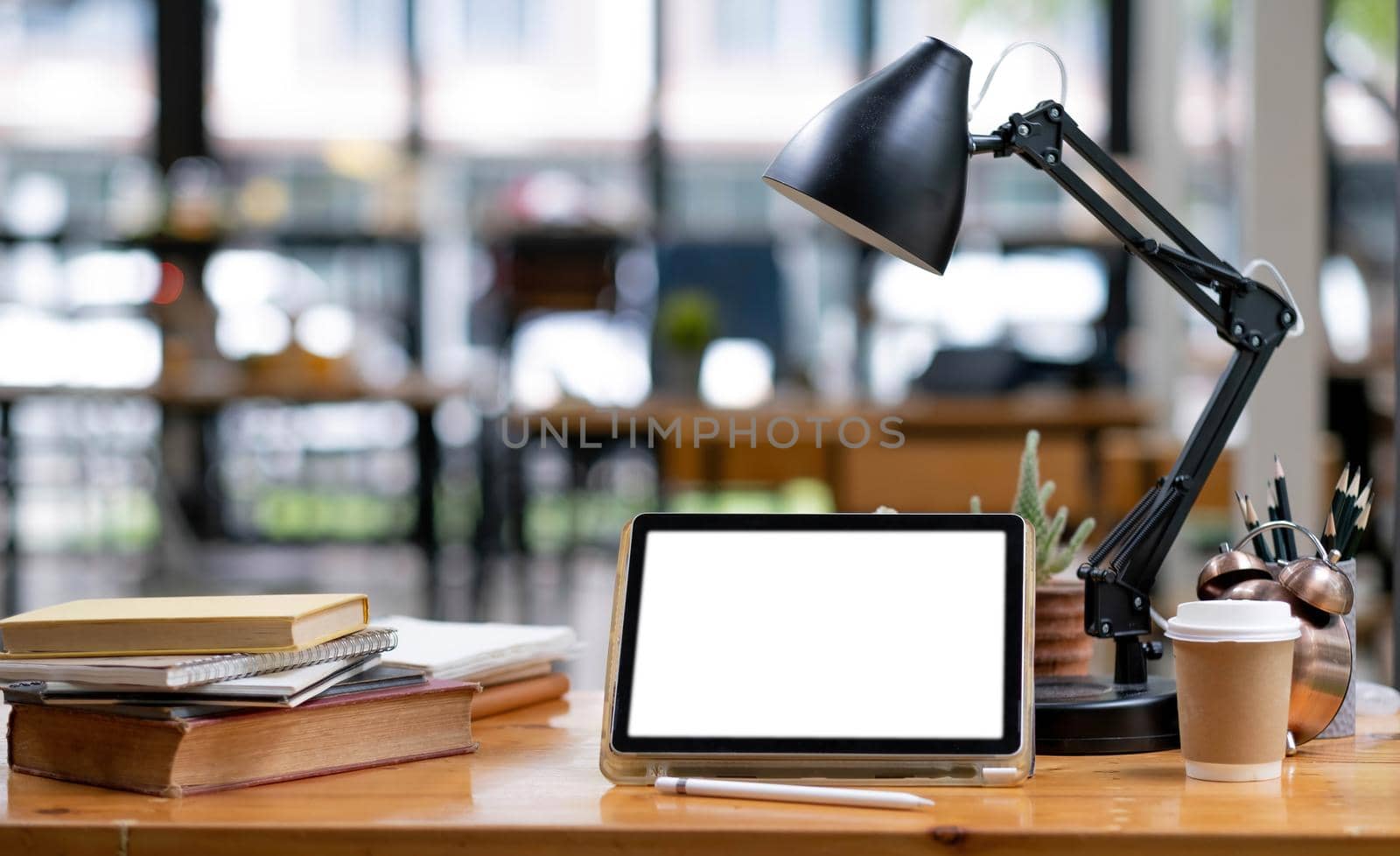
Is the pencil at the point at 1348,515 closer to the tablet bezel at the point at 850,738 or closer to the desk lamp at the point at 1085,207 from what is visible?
the desk lamp at the point at 1085,207

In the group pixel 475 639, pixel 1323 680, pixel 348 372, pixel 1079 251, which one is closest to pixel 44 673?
pixel 475 639

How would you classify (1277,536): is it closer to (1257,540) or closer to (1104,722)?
(1257,540)

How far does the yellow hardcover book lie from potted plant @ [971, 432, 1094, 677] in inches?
18.2

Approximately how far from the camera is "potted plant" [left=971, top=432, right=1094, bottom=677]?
98 cm

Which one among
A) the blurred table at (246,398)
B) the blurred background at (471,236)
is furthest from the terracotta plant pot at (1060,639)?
the blurred background at (471,236)

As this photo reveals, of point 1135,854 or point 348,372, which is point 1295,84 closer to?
point 1135,854

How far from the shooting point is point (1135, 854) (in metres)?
0.70

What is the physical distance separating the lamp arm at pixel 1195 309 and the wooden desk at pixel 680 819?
125 millimetres

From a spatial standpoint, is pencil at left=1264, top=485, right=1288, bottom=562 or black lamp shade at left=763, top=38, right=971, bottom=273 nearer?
black lamp shade at left=763, top=38, right=971, bottom=273

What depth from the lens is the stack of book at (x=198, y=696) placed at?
2.61ft

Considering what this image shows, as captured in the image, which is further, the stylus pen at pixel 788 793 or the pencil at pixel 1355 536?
the pencil at pixel 1355 536

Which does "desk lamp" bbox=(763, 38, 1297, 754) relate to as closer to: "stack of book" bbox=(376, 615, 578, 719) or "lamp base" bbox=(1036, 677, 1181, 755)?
"lamp base" bbox=(1036, 677, 1181, 755)

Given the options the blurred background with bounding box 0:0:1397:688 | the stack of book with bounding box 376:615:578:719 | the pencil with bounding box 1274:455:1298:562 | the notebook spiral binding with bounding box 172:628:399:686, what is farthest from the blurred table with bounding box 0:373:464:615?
the pencil with bounding box 1274:455:1298:562

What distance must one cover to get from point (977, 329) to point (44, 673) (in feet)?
19.5
